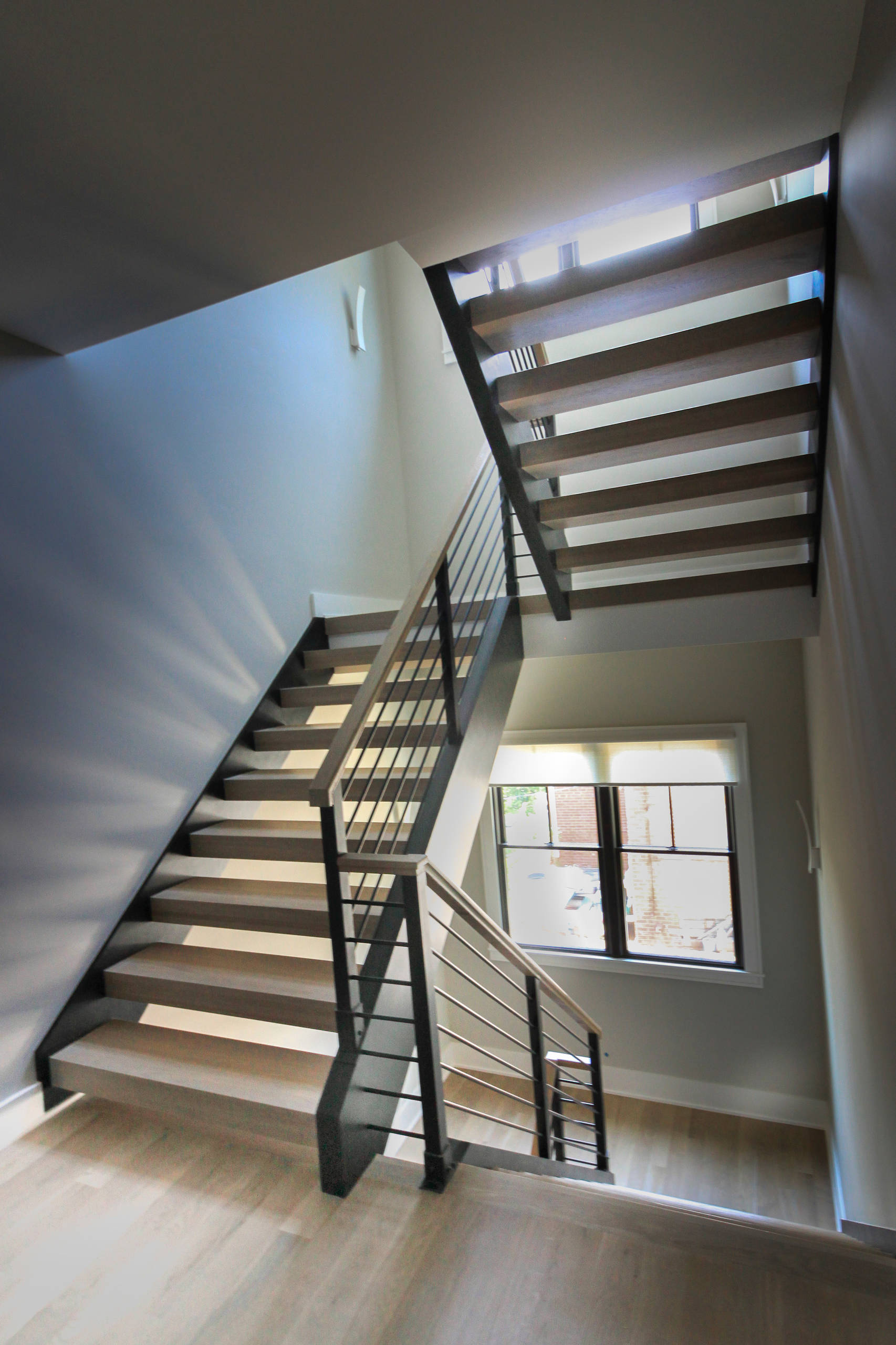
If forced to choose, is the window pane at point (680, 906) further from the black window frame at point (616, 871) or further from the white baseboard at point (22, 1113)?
the white baseboard at point (22, 1113)

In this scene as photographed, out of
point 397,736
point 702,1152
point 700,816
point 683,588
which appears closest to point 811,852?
point 700,816

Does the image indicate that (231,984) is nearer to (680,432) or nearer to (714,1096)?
(680,432)

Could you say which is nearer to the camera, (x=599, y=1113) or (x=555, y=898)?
(x=599, y=1113)

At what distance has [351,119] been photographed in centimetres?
149

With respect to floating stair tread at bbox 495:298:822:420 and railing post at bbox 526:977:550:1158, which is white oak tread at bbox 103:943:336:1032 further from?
floating stair tread at bbox 495:298:822:420

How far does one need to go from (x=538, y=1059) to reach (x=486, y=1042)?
329cm

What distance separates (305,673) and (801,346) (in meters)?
2.69

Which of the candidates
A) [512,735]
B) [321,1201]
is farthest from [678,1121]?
[321,1201]

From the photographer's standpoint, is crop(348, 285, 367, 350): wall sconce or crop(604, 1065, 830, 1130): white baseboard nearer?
crop(604, 1065, 830, 1130): white baseboard

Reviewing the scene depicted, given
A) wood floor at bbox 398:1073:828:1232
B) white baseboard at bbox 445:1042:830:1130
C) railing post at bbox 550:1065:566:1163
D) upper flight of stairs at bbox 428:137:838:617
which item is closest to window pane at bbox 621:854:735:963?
white baseboard at bbox 445:1042:830:1130

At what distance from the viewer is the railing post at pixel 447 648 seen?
8.87ft

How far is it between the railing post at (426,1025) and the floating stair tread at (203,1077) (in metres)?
0.33

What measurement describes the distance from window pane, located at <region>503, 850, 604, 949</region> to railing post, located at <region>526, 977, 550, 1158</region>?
2.76m

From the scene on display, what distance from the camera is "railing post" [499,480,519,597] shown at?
354 centimetres
